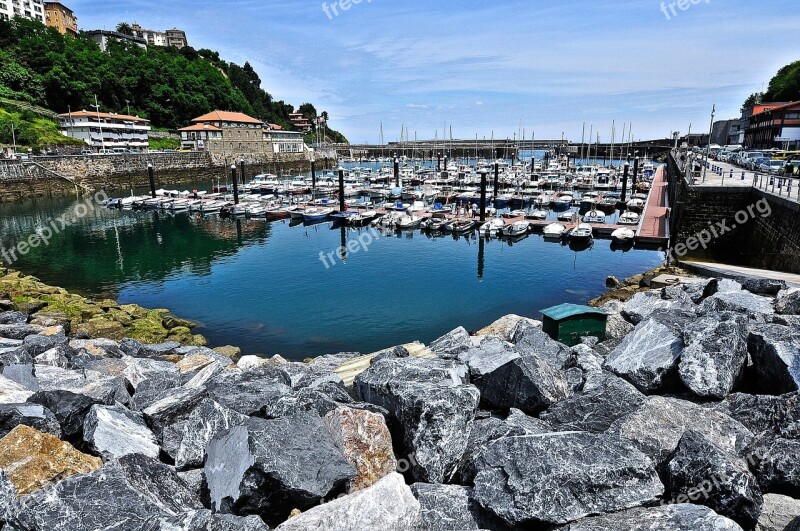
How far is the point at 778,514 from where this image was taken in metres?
4.19

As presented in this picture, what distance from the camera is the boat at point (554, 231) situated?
35938mm

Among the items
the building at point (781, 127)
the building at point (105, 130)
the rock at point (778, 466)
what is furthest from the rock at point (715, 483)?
the building at point (105, 130)

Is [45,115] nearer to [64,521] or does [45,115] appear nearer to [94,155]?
[94,155]

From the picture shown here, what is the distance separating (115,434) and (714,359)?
7.11 m

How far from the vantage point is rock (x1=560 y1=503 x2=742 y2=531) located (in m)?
3.73

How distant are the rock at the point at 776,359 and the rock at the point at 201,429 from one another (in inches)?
246

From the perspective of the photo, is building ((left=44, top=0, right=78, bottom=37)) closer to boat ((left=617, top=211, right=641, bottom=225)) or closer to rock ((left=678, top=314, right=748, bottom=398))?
boat ((left=617, top=211, right=641, bottom=225))

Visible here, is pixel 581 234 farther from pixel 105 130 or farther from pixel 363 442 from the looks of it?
pixel 105 130

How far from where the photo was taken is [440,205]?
4862 centimetres

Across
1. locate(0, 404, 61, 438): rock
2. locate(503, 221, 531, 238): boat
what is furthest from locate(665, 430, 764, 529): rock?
locate(503, 221, 531, 238): boat

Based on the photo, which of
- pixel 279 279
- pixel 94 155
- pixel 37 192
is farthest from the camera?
pixel 94 155

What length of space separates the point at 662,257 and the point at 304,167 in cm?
9359

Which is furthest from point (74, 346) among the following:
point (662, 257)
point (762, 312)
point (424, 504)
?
point (662, 257)

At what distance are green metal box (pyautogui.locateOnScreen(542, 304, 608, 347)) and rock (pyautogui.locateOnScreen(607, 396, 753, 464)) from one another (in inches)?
155
